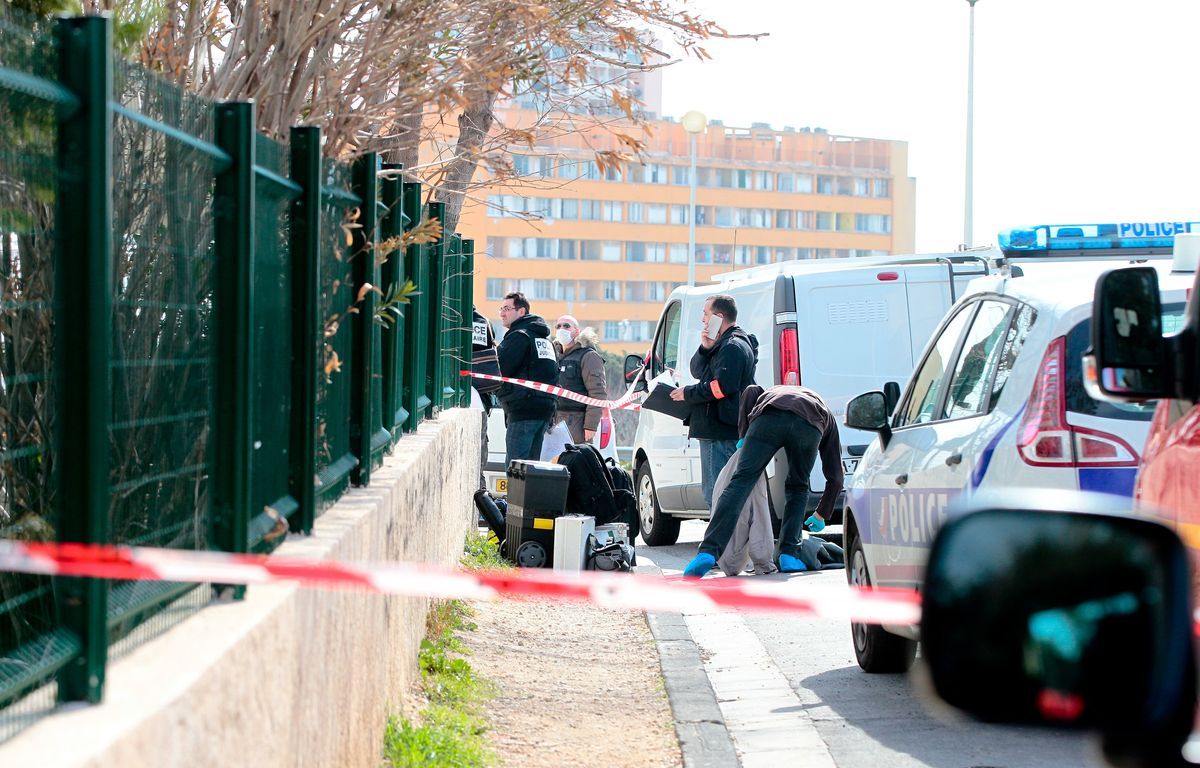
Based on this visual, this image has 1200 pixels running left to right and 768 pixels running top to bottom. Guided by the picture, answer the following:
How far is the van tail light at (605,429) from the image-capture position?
15.1 meters

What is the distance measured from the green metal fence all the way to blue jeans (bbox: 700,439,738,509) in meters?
6.34

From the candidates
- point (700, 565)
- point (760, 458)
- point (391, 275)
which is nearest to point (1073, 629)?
point (391, 275)

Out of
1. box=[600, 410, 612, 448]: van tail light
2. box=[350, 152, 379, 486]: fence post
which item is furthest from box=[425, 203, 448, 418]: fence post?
box=[600, 410, 612, 448]: van tail light

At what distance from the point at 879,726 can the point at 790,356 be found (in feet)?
19.5

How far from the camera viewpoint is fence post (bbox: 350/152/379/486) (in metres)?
5.56

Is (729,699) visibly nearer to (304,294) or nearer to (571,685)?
(571,685)

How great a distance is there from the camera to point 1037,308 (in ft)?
19.0

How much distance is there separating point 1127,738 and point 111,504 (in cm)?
219

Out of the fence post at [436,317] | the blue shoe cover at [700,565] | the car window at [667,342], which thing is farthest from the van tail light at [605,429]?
the fence post at [436,317]

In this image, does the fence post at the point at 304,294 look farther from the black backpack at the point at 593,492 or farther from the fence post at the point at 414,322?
the black backpack at the point at 593,492

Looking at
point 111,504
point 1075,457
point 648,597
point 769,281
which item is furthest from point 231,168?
point 769,281

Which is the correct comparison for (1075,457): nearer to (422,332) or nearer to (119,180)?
(119,180)

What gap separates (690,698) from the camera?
6887 millimetres

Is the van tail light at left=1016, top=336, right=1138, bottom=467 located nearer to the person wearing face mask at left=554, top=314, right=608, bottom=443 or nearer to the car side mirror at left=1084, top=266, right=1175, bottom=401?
the car side mirror at left=1084, top=266, right=1175, bottom=401
